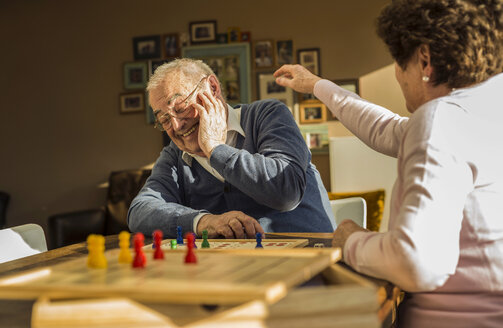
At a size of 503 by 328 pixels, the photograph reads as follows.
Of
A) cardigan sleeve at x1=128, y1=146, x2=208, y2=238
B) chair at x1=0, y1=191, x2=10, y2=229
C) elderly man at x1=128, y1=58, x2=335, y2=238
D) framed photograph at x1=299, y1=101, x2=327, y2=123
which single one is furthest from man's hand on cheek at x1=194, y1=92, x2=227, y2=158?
chair at x1=0, y1=191, x2=10, y2=229

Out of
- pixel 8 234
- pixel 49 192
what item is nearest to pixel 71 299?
pixel 8 234

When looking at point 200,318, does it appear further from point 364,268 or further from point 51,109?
point 51,109

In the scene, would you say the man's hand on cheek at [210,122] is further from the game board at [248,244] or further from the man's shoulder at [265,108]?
the game board at [248,244]

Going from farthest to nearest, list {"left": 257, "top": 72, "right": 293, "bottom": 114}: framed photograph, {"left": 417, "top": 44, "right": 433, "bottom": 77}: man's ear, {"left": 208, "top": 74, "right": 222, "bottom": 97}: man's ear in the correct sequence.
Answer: {"left": 257, "top": 72, "right": 293, "bottom": 114}: framed photograph → {"left": 208, "top": 74, "right": 222, "bottom": 97}: man's ear → {"left": 417, "top": 44, "right": 433, "bottom": 77}: man's ear

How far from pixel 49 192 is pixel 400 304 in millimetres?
4973

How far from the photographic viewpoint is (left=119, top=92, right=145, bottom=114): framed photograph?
5.30 m

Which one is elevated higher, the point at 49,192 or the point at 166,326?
the point at 166,326

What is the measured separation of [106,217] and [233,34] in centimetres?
208

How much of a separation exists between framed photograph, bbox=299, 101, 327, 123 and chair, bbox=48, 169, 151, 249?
1.51 m

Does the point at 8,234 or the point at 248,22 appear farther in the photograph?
the point at 248,22

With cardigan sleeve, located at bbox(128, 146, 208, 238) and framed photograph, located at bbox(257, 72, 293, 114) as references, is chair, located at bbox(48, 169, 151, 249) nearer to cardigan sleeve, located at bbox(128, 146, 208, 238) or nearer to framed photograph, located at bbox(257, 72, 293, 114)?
framed photograph, located at bbox(257, 72, 293, 114)

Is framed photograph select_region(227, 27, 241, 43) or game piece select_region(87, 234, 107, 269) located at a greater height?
framed photograph select_region(227, 27, 241, 43)

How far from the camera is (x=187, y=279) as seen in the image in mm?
738

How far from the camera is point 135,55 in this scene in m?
5.31
